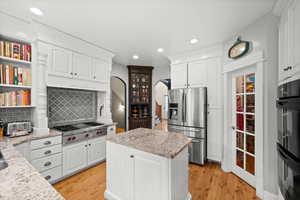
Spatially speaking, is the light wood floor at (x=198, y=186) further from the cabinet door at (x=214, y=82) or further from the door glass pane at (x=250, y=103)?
the cabinet door at (x=214, y=82)

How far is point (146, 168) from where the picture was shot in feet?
4.55

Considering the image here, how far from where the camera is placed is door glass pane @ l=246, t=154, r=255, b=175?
Result: 81.4 inches

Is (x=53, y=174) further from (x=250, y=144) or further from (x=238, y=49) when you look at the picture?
(x=238, y=49)

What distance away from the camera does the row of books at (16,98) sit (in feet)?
5.99

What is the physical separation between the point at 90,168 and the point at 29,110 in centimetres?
154

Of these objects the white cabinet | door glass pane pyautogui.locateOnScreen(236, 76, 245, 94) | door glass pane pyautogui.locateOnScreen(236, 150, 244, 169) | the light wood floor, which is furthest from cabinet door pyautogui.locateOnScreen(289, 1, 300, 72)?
the light wood floor

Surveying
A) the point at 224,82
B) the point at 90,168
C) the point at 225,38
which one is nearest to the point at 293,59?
the point at 224,82

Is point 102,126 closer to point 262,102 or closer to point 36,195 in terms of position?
point 36,195

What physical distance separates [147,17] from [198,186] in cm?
272

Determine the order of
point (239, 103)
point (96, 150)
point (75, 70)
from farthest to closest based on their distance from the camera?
point (96, 150) → point (75, 70) → point (239, 103)

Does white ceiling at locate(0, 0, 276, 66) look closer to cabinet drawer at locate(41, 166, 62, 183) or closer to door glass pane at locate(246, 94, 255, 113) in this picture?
door glass pane at locate(246, 94, 255, 113)

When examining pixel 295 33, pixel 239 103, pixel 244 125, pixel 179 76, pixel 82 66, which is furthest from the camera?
pixel 179 76

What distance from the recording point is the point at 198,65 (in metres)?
2.96

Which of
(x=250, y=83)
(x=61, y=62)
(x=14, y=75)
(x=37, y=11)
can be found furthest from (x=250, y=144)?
(x=14, y=75)
